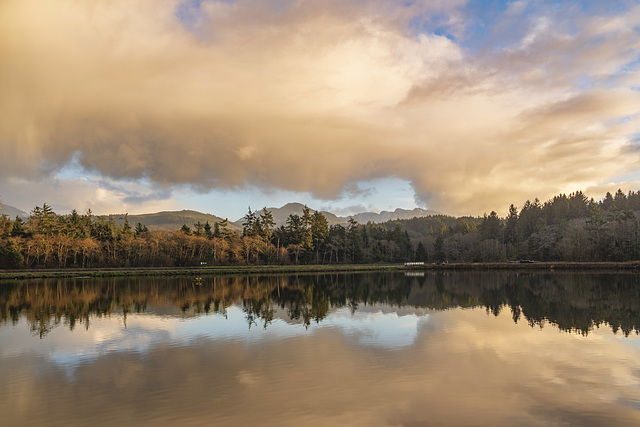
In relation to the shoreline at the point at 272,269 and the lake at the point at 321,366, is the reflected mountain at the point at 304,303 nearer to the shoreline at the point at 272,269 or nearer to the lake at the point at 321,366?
the lake at the point at 321,366

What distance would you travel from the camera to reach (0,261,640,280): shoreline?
6612cm

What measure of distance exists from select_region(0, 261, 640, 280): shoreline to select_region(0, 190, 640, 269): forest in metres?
8.48

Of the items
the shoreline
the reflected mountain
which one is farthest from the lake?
the shoreline

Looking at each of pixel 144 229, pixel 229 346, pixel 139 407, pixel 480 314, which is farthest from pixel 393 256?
pixel 139 407

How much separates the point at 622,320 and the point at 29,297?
47381mm

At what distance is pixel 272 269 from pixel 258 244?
15671mm

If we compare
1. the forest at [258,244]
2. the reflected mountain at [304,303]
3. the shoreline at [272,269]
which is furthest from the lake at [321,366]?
the forest at [258,244]

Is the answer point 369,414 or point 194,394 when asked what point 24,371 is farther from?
point 369,414

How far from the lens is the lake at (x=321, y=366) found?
1098cm

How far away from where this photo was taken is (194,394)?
489 inches

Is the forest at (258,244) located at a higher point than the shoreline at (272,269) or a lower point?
higher

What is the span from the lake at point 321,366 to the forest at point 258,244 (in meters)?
57.1

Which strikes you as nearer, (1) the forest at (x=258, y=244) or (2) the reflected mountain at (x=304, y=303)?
(2) the reflected mountain at (x=304, y=303)

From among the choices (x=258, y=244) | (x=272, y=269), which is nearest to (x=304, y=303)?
(x=272, y=269)
